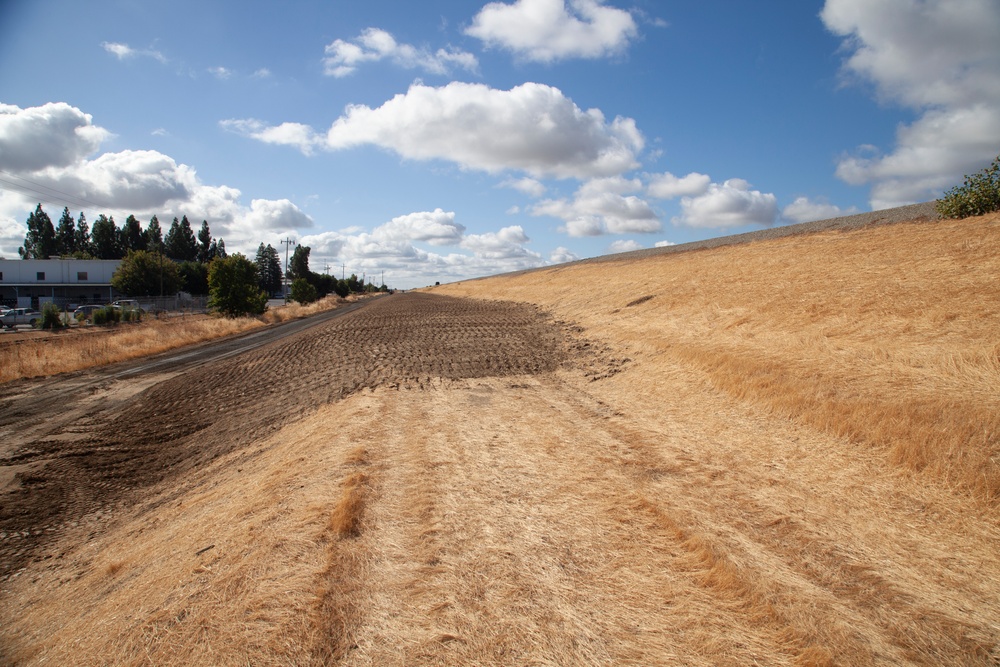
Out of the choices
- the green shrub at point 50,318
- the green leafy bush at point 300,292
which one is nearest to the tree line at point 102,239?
the green leafy bush at point 300,292

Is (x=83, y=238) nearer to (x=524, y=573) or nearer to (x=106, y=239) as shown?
(x=106, y=239)

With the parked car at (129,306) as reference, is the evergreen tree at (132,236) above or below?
above

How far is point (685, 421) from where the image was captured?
26.9 ft

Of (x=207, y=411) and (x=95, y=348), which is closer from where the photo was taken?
(x=207, y=411)

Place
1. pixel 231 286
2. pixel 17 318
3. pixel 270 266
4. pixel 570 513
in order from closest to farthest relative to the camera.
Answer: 1. pixel 570 513
2. pixel 231 286
3. pixel 17 318
4. pixel 270 266

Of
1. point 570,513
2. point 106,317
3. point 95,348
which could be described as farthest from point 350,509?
point 106,317

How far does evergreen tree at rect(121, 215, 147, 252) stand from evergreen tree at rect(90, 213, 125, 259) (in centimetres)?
135

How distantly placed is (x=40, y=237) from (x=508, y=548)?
151654 mm

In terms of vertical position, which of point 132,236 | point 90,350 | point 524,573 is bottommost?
point 524,573

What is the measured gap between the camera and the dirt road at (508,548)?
3502 mm

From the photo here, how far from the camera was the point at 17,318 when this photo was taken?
4869 cm

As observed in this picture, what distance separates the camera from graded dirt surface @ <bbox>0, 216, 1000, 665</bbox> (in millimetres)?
3574

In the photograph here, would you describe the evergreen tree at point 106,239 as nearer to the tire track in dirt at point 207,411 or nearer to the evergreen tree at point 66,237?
the evergreen tree at point 66,237

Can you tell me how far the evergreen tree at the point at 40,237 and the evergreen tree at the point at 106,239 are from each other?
759cm
